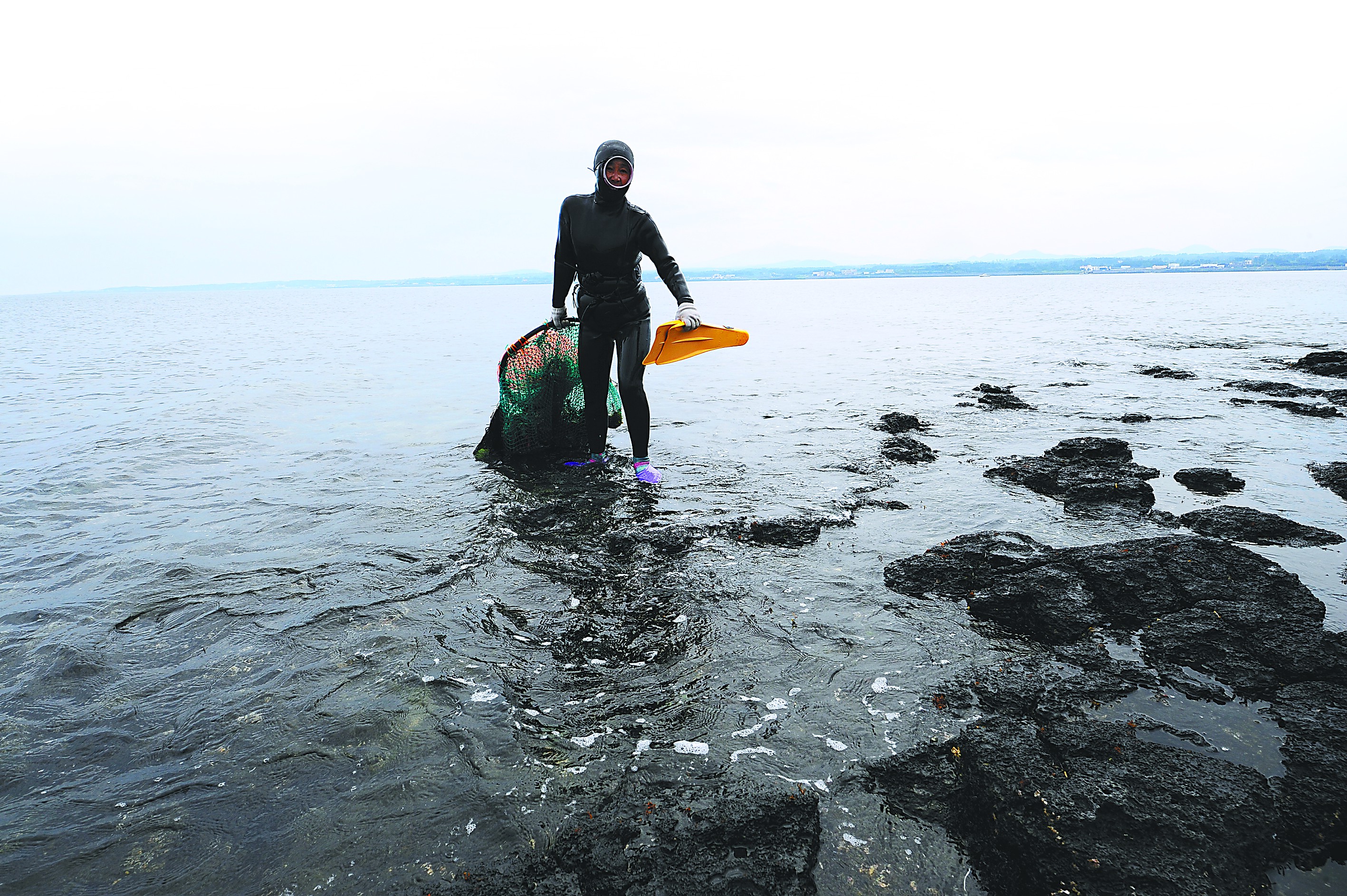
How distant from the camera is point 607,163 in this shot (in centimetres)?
613

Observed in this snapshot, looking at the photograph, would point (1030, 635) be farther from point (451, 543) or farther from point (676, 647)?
point (451, 543)

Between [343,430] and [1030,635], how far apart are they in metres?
8.67

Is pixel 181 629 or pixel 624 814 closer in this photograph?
pixel 624 814

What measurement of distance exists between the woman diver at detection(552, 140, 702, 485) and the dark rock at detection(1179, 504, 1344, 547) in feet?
13.6

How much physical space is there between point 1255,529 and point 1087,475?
1407 mm

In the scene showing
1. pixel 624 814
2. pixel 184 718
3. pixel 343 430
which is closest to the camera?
pixel 624 814

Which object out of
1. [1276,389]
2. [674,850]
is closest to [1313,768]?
[674,850]

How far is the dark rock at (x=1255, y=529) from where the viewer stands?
4.75m

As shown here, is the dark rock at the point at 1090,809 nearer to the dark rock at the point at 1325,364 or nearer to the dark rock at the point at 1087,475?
the dark rock at the point at 1087,475

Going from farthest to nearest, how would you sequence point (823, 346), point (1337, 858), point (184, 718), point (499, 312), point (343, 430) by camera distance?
point (499, 312) → point (823, 346) → point (343, 430) → point (184, 718) → point (1337, 858)

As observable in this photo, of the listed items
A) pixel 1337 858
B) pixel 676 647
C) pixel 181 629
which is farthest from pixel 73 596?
pixel 1337 858

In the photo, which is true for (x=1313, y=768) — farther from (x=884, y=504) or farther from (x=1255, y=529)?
(x=884, y=504)

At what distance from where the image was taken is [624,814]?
2.41m

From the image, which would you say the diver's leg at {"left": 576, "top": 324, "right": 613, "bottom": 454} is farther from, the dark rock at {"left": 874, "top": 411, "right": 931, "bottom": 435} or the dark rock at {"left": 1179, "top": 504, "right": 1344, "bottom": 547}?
the dark rock at {"left": 1179, "top": 504, "right": 1344, "bottom": 547}
